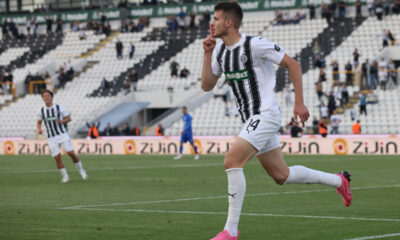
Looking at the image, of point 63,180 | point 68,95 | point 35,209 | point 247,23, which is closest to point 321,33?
point 247,23

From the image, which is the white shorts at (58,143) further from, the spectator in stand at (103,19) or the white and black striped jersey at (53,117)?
the spectator in stand at (103,19)

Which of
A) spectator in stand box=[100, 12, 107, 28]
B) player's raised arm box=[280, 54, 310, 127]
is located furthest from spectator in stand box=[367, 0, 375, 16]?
player's raised arm box=[280, 54, 310, 127]

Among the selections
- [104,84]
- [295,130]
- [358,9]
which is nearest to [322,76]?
[295,130]

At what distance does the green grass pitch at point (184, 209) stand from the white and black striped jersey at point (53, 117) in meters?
1.25

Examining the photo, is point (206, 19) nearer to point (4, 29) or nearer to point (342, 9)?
point (342, 9)

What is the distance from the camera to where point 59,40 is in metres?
62.2

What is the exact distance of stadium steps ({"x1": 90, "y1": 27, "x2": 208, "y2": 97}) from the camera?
5316 centimetres

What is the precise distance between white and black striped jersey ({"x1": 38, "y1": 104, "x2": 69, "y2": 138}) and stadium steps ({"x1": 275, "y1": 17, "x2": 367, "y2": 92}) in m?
27.5

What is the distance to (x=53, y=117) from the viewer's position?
19734mm

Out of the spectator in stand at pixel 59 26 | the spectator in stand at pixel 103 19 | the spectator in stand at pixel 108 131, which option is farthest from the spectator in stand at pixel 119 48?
the spectator in stand at pixel 108 131

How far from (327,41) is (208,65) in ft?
136

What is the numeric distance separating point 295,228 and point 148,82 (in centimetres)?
4322

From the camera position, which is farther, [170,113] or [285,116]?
[170,113]

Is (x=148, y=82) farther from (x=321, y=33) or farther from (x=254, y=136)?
(x=254, y=136)
